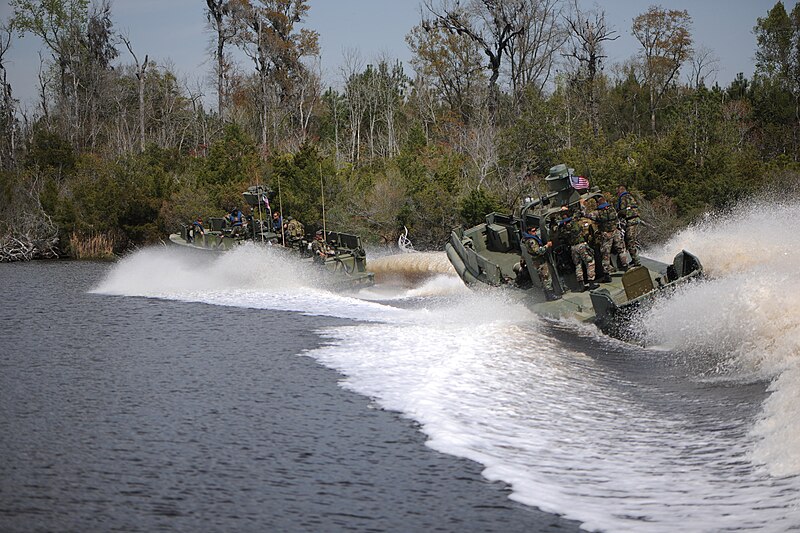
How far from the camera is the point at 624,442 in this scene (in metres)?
10.3

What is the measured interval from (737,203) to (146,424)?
24.8m

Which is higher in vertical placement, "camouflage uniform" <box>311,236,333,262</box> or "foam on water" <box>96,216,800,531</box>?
"camouflage uniform" <box>311,236,333,262</box>

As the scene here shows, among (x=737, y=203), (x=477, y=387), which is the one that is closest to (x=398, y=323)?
Answer: (x=477, y=387)

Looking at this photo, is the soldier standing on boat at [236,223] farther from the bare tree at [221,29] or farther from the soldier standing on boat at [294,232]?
the bare tree at [221,29]

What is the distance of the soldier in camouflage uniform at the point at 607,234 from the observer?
711 inches

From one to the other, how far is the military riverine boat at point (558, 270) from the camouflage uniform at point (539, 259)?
0.36 feet

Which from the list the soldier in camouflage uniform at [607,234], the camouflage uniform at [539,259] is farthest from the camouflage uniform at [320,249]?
the soldier in camouflage uniform at [607,234]

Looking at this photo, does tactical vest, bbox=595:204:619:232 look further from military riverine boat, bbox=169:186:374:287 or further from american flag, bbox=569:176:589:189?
military riverine boat, bbox=169:186:374:287

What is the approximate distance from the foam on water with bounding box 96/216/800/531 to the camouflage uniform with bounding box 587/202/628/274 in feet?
6.57

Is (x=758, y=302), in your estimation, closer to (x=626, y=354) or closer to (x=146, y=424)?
(x=626, y=354)

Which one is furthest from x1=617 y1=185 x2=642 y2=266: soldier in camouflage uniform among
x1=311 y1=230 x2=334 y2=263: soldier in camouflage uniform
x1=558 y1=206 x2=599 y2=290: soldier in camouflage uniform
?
x1=311 y1=230 x2=334 y2=263: soldier in camouflage uniform

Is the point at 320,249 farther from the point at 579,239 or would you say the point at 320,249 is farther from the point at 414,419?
the point at 414,419

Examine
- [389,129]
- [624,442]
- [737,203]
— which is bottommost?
[624,442]

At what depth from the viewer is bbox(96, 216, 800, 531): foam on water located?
28.2 ft
